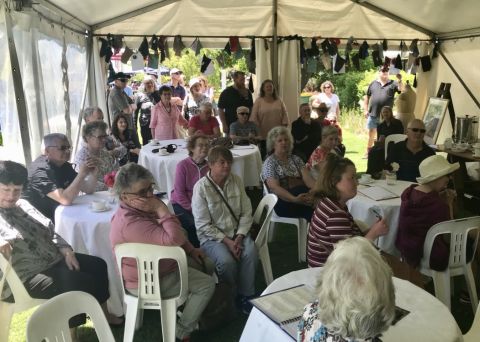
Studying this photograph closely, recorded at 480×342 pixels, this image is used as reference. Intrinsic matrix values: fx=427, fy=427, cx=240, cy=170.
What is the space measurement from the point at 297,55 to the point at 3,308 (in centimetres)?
569

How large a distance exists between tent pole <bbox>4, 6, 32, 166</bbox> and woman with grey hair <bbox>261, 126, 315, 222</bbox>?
1.88 meters

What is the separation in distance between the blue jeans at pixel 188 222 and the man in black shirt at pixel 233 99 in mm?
3030

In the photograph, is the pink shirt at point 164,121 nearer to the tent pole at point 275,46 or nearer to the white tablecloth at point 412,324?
the tent pole at point 275,46

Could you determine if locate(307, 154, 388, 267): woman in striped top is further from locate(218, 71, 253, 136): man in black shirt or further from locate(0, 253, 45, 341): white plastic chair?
locate(218, 71, 253, 136): man in black shirt

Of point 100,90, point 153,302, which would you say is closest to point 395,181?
point 153,302

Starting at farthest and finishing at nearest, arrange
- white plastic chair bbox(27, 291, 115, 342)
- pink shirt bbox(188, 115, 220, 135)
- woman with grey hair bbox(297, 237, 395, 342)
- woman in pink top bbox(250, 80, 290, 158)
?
woman in pink top bbox(250, 80, 290, 158) → pink shirt bbox(188, 115, 220, 135) → white plastic chair bbox(27, 291, 115, 342) → woman with grey hair bbox(297, 237, 395, 342)

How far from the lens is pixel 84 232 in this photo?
262 cm

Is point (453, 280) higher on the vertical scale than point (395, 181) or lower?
lower

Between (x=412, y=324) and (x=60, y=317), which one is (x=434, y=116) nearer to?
(x=412, y=324)

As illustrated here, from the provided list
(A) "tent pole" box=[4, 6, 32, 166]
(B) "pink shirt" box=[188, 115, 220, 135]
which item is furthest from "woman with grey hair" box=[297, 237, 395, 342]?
(B) "pink shirt" box=[188, 115, 220, 135]

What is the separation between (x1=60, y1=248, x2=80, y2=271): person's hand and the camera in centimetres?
240

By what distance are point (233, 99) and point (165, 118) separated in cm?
101

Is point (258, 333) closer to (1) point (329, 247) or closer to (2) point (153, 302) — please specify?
(1) point (329, 247)

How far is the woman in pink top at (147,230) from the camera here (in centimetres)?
224
